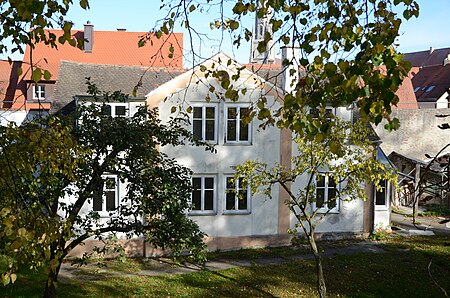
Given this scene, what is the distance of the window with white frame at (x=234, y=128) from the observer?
21.3 metres

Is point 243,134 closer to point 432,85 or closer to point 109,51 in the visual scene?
point 109,51

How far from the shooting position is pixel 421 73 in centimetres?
5125

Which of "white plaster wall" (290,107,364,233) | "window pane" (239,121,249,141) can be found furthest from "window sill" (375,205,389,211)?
"window pane" (239,121,249,141)

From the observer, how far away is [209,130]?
836 inches

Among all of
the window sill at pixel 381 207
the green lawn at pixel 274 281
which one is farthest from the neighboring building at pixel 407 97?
the green lawn at pixel 274 281

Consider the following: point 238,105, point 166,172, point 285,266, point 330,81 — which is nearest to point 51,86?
point 238,105

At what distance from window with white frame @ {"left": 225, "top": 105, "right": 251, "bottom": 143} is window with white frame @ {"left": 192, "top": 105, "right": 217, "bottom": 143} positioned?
0.51 meters

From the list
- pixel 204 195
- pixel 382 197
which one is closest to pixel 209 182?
pixel 204 195

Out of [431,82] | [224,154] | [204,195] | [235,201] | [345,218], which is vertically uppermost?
[431,82]

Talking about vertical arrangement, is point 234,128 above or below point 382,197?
above

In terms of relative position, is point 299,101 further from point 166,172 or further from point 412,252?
point 412,252

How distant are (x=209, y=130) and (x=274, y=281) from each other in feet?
21.9

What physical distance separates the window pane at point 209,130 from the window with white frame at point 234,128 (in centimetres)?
57

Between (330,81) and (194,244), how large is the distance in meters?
8.44
